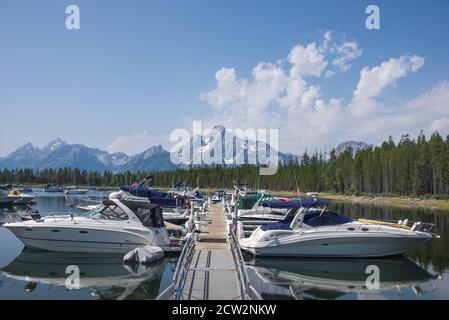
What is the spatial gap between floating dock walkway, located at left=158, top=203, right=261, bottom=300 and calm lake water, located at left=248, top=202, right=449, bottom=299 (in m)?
1.50

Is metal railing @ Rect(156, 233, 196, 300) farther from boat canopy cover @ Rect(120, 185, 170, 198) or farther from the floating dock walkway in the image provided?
boat canopy cover @ Rect(120, 185, 170, 198)

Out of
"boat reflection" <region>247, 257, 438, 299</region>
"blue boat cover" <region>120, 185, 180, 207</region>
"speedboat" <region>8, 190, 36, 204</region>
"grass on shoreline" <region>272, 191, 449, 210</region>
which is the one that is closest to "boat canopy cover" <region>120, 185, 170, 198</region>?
"blue boat cover" <region>120, 185, 180, 207</region>

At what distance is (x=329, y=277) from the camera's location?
19.3 m

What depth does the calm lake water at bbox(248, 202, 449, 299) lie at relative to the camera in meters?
16.6

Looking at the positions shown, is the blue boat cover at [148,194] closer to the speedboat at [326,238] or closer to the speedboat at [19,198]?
the speedboat at [326,238]

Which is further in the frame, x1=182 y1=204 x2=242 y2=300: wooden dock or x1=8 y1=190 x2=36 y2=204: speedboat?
x1=8 y1=190 x2=36 y2=204: speedboat

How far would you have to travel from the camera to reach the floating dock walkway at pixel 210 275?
1355 centimetres

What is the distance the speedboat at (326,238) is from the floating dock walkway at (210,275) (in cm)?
224

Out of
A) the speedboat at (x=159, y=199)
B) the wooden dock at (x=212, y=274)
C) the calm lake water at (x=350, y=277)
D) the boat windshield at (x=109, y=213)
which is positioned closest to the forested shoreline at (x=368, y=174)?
the speedboat at (x=159, y=199)

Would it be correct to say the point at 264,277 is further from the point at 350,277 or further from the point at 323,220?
the point at 323,220
